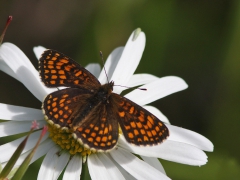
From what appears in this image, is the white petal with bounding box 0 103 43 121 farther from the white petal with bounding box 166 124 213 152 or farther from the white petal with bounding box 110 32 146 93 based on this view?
the white petal with bounding box 166 124 213 152

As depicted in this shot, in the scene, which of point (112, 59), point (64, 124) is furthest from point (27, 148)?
point (112, 59)

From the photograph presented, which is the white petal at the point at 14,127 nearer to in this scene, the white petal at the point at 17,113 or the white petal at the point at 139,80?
the white petal at the point at 17,113

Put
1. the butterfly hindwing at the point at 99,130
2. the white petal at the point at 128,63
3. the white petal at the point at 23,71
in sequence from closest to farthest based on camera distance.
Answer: the butterfly hindwing at the point at 99,130
the white petal at the point at 23,71
the white petal at the point at 128,63

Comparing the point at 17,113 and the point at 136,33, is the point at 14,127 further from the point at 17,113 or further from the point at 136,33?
the point at 136,33

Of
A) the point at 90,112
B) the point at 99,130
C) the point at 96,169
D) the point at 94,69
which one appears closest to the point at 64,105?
the point at 90,112

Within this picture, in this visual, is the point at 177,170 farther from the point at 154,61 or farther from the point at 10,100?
the point at 10,100

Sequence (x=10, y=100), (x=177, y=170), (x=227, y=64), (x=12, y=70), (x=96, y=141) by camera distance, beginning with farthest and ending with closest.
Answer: (x=10, y=100) < (x=227, y=64) < (x=177, y=170) < (x=12, y=70) < (x=96, y=141)

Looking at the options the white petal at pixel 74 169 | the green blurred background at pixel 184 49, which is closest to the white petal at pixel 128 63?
the white petal at pixel 74 169
